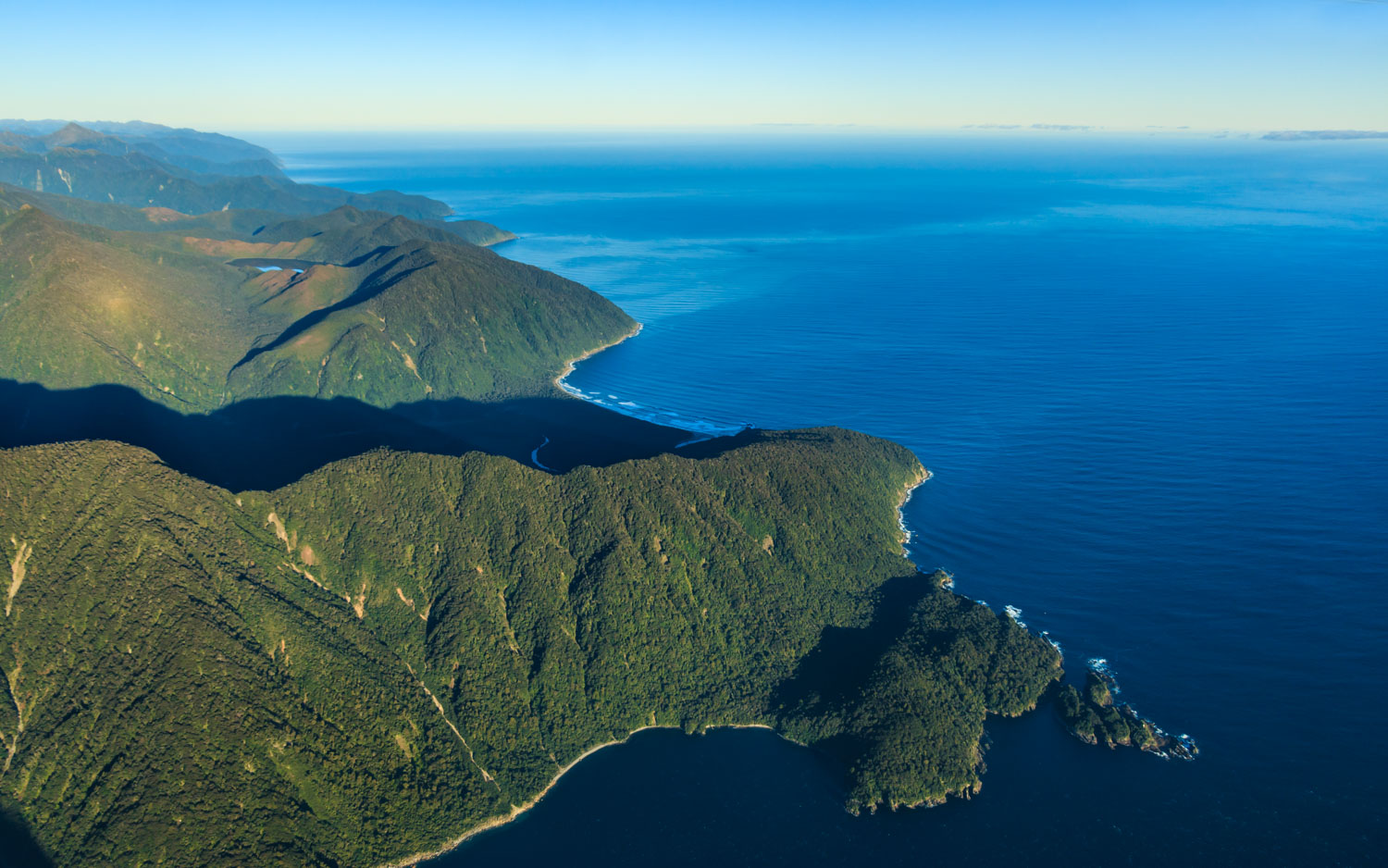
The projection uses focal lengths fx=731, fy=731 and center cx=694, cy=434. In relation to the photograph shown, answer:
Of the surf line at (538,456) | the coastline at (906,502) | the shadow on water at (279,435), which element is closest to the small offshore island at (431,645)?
the coastline at (906,502)

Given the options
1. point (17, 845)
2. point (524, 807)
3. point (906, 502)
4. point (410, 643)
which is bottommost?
point (524, 807)

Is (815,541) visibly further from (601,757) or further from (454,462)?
(454,462)

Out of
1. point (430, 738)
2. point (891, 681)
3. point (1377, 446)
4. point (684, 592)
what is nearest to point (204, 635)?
Answer: point (430, 738)

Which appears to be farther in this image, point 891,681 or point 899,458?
point 899,458

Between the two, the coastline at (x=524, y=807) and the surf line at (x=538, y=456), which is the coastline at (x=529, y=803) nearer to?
the coastline at (x=524, y=807)

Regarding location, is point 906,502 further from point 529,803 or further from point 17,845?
point 17,845

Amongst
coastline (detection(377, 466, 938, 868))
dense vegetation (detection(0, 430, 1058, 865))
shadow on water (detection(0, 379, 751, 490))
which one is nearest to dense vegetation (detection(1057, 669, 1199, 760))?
dense vegetation (detection(0, 430, 1058, 865))

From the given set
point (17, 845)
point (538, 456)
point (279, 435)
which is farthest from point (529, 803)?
point (279, 435)
